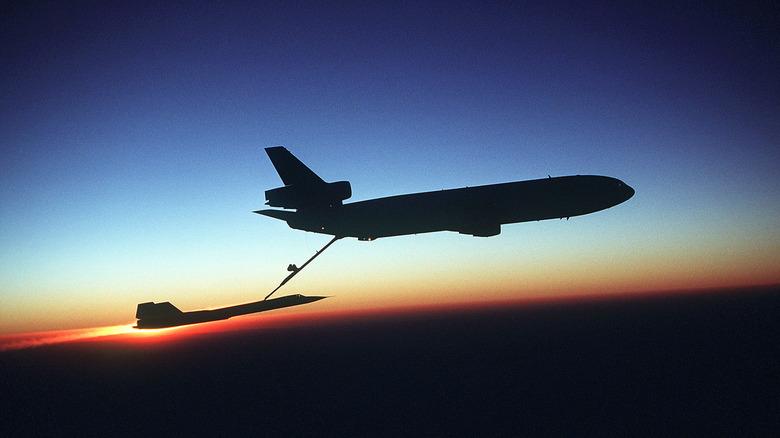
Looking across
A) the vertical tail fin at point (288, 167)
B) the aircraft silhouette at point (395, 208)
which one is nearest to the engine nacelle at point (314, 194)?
the aircraft silhouette at point (395, 208)

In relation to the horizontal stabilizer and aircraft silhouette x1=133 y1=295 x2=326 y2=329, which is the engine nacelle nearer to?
the horizontal stabilizer

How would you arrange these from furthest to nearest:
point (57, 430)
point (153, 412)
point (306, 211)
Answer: point (153, 412), point (57, 430), point (306, 211)

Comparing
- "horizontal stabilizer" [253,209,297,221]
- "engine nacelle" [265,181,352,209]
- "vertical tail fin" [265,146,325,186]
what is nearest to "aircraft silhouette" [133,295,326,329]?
"horizontal stabilizer" [253,209,297,221]

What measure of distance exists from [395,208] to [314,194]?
4.09 meters

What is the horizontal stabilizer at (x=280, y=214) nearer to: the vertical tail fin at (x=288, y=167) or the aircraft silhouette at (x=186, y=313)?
the vertical tail fin at (x=288, y=167)

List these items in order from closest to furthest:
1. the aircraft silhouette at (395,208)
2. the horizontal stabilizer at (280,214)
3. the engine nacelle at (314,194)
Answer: the horizontal stabilizer at (280,214)
the engine nacelle at (314,194)
the aircraft silhouette at (395,208)

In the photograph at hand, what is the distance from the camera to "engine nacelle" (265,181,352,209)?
55.4 ft

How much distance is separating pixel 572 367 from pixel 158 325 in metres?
229

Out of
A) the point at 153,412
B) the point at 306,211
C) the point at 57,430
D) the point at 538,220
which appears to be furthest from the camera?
the point at 153,412

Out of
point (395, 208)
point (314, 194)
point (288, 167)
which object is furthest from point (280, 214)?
point (395, 208)

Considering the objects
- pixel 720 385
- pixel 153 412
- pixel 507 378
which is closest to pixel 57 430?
pixel 153 412

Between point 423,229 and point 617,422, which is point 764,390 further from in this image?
point 423,229

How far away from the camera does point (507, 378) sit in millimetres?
182125

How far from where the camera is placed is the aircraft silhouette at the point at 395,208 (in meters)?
17.5
